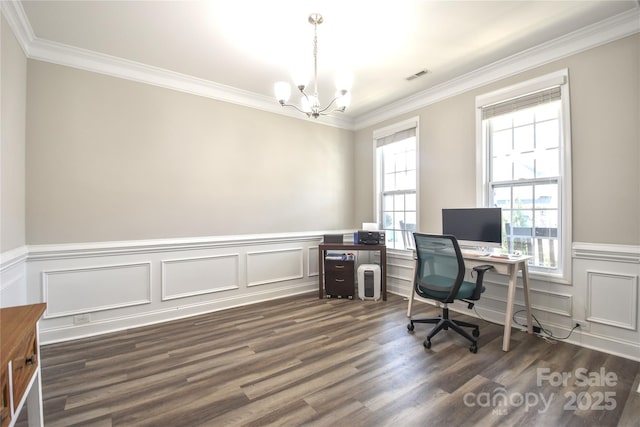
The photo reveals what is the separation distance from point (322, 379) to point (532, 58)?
3.58 m

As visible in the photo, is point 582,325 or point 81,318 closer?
point 582,325

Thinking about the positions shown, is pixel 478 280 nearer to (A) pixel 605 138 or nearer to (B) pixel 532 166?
(B) pixel 532 166

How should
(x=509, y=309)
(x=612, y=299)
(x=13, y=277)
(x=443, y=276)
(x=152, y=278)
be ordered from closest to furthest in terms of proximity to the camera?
(x=13, y=277)
(x=612, y=299)
(x=509, y=309)
(x=443, y=276)
(x=152, y=278)

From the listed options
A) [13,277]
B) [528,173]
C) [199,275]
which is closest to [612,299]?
[528,173]

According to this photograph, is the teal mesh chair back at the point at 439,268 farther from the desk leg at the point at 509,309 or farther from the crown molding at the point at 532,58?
the crown molding at the point at 532,58

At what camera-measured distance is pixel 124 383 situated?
2.05 m

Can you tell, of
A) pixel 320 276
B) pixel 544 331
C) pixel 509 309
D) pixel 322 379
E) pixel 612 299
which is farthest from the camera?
pixel 320 276

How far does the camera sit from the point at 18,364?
3.53 feet

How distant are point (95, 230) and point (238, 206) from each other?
151 centimetres

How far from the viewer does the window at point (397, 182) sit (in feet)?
13.6

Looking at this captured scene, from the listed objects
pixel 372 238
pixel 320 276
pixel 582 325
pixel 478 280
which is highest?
pixel 372 238

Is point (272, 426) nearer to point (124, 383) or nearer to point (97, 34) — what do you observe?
point (124, 383)

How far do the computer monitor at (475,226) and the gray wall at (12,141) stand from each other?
3.99m

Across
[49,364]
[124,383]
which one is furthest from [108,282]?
[124,383]
